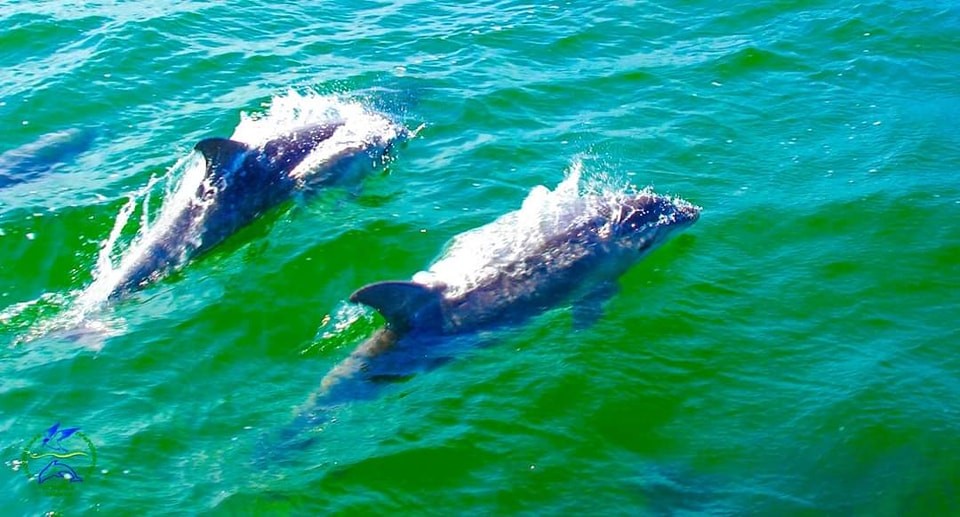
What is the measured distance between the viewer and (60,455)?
32.8ft

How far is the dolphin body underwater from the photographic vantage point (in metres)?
10.9

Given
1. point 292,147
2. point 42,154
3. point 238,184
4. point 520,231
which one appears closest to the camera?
point 520,231

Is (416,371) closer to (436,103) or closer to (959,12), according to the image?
(436,103)

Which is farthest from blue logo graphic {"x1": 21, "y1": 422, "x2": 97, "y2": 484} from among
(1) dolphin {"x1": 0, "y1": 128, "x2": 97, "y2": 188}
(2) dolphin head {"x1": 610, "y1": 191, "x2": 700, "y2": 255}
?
(1) dolphin {"x1": 0, "y1": 128, "x2": 97, "y2": 188}

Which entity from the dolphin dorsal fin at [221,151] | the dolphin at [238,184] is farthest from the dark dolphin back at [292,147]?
the dolphin dorsal fin at [221,151]

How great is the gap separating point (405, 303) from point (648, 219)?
12.2 feet

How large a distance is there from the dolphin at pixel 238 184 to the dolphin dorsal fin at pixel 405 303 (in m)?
3.77

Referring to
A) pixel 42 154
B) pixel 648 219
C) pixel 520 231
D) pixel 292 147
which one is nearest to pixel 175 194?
pixel 292 147

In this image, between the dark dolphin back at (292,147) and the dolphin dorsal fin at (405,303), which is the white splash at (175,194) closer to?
the dark dolphin back at (292,147)

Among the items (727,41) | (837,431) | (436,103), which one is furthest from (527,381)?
(727,41)

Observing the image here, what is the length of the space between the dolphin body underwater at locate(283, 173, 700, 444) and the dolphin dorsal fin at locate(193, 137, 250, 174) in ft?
11.2

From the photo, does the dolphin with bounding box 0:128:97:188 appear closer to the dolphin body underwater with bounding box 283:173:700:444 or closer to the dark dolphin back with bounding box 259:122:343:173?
the dark dolphin back with bounding box 259:122:343:173

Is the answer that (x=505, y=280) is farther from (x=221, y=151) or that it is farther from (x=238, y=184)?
(x=221, y=151)

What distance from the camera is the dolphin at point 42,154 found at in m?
16.0
